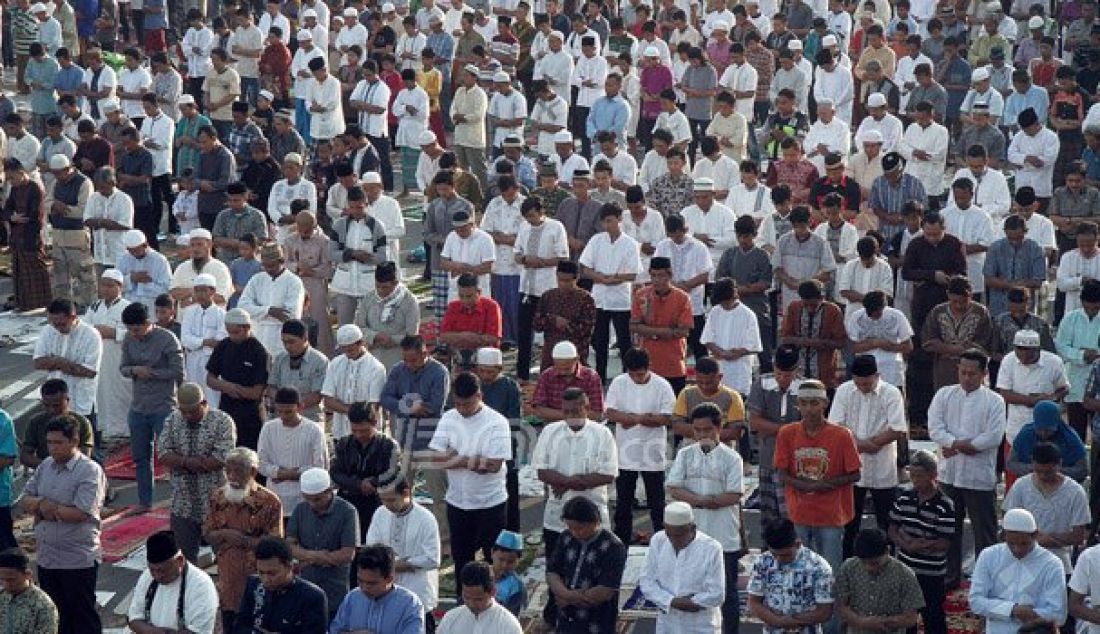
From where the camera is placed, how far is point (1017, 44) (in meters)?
32.6

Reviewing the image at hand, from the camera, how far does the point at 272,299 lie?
20078 mm

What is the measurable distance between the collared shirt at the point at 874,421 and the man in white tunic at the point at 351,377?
3556mm

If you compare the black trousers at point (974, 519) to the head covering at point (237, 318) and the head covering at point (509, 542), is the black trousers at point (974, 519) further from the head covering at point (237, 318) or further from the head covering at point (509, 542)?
the head covering at point (237, 318)

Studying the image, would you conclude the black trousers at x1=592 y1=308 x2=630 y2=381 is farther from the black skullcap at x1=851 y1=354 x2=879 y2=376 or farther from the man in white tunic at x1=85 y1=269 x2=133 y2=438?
the black skullcap at x1=851 y1=354 x2=879 y2=376

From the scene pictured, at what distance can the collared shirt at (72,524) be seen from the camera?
622 inches

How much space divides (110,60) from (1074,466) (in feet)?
64.3

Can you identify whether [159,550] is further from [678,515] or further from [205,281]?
[205,281]

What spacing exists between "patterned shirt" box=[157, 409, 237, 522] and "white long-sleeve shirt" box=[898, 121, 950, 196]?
10.7m

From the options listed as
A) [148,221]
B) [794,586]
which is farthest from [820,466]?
[148,221]

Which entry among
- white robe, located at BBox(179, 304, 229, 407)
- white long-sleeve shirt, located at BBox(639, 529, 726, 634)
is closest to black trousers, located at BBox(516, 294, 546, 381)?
white robe, located at BBox(179, 304, 229, 407)

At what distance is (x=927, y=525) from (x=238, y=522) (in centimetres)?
457

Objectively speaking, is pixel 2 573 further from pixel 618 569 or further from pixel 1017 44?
pixel 1017 44

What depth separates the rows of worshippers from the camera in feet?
51.0

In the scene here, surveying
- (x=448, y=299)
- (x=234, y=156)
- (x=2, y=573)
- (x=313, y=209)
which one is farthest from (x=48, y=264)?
(x=2, y=573)
